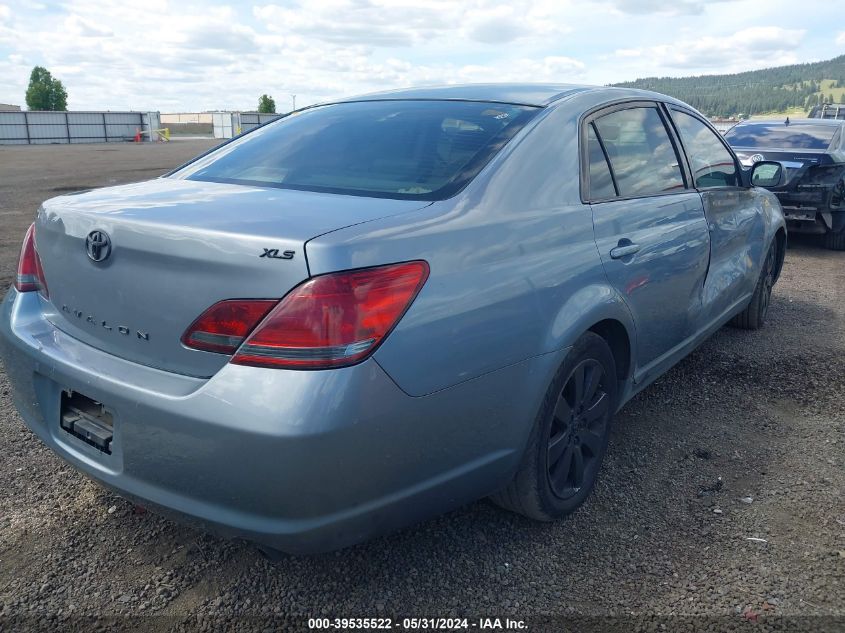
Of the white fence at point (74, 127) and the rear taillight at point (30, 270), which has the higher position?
the white fence at point (74, 127)

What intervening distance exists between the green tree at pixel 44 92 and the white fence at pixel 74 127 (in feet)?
88.7

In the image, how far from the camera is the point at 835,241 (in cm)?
869

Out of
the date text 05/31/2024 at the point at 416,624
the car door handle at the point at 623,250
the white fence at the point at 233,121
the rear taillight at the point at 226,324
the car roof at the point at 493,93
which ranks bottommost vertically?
the date text 05/31/2024 at the point at 416,624

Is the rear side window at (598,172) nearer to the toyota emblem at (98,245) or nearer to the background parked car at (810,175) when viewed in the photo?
the toyota emblem at (98,245)

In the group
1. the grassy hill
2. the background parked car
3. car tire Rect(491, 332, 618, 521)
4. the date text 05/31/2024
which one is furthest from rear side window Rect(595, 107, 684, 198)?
the grassy hill

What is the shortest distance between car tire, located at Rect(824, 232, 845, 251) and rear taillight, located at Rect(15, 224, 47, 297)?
8789mm

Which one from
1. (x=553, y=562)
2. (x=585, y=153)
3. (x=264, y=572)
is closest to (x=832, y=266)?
(x=585, y=153)

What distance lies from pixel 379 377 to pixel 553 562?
113 cm

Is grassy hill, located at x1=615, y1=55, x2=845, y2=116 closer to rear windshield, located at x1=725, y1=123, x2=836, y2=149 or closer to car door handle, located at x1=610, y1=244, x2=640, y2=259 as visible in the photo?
rear windshield, located at x1=725, y1=123, x2=836, y2=149

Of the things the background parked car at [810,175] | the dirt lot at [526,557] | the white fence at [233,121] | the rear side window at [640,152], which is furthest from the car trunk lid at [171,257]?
the white fence at [233,121]

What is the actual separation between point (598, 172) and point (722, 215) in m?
1.41

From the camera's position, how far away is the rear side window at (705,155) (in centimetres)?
372

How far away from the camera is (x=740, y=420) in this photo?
369 centimetres

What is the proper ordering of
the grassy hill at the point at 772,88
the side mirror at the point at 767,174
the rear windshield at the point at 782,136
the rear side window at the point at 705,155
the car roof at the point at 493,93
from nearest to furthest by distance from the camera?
the car roof at the point at 493,93 < the rear side window at the point at 705,155 < the side mirror at the point at 767,174 < the rear windshield at the point at 782,136 < the grassy hill at the point at 772,88
